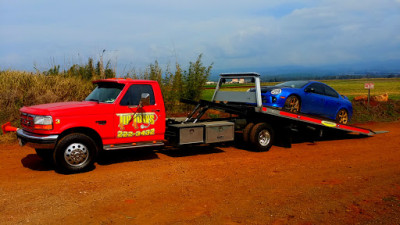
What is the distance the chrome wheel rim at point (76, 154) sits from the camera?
753 cm

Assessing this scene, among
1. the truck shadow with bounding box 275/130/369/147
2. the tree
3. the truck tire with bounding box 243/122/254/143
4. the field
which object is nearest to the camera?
the truck tire with bounding box 243/122/254/143

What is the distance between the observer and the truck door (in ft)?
27.1

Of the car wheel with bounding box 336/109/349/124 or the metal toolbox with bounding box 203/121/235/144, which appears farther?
the car wheel with bounding box 336/109/349/124

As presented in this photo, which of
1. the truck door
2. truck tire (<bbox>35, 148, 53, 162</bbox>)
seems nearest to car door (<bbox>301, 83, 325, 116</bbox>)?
the truck door

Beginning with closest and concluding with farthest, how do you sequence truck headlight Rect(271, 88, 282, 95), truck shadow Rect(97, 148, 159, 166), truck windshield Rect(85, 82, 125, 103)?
1. truck windshield Rect(85, 82, 125, 103)
2. truck shadow Rect(97, 148, 159, 166)
3. truck headlight Rect(271, 88, 282, 95)

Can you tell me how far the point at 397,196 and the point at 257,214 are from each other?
2886 millimetres

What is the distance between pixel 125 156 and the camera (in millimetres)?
9641

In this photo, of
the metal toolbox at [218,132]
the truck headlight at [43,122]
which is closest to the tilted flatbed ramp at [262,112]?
the metal toolbox at [218,132]

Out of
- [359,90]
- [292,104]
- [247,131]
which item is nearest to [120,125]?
[247,131]

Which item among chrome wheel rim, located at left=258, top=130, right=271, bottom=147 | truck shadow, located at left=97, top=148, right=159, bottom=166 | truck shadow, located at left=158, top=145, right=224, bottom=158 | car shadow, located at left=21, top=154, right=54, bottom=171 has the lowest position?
truck shadow, located at left=158, top=145, right=224, bottom=158

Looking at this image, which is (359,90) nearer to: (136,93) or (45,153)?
(136,93)

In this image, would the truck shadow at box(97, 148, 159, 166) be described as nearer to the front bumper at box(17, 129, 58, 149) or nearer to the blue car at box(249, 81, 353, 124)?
the front bumper at box(17, 129, 58, 149)

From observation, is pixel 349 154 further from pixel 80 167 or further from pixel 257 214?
pixel 80 167

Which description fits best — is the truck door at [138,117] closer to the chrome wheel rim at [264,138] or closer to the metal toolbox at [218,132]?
the metal toolbox at [218,132]
